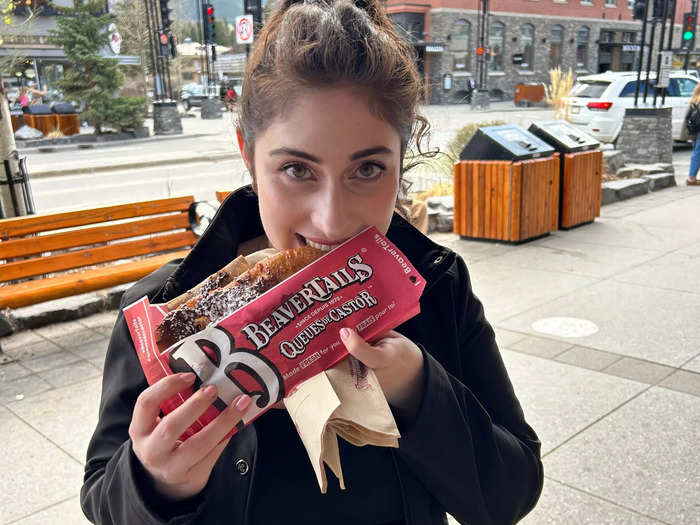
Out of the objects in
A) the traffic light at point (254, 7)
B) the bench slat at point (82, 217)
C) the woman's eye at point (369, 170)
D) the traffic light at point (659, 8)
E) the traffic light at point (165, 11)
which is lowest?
the bench slat at point (82, 217)

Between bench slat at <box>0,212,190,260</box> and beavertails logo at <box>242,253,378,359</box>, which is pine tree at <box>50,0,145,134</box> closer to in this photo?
bench slat at <box>0,212,190,260</box>

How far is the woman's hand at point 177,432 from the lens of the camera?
0.98 meters

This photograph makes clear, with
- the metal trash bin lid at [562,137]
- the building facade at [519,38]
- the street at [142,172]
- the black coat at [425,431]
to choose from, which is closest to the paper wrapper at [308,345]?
the black coat at [425,431]

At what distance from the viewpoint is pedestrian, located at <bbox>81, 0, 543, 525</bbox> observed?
1.10m

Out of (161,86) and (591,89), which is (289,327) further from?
(161,86)

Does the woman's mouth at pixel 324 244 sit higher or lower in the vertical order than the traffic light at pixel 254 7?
lower

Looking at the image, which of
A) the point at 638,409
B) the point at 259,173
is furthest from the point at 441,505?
the point at 638,409

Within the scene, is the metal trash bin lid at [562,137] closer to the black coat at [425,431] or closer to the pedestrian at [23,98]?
the black coat at [425,431]

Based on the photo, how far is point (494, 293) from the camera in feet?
18.8

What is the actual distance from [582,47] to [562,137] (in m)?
47.0

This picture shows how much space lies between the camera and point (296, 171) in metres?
1.20

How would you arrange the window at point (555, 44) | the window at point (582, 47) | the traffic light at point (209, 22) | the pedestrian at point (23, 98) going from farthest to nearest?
the window at point (582, 47)
the window at point (555, 44)
the pedestrian at point (23, 98)
the traffic light at point (209, 22)

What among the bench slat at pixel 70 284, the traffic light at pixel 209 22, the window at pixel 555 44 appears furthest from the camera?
the window at pixel 555 44

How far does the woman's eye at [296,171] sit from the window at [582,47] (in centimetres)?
5338
